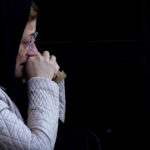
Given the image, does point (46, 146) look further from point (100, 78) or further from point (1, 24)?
point (100, 78)

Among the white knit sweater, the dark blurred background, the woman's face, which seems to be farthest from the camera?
the dark blurred background

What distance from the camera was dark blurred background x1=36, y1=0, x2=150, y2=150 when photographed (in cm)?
166

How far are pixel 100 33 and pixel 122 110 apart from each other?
0.55 metres

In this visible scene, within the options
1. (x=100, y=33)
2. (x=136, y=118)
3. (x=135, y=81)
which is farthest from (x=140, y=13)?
(x=136, y=118)

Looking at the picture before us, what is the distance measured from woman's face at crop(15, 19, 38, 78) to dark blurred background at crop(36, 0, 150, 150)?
611mm

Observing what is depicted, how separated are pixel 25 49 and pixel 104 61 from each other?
0.73 meters

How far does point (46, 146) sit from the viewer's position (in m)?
0.86

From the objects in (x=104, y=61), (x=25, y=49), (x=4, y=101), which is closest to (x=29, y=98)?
(x=4, y=101)

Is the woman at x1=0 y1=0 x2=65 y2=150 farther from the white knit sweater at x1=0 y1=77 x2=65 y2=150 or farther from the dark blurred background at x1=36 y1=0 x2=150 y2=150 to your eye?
the dark blurred background at x1=36 y1=0 x2=150 y2=150

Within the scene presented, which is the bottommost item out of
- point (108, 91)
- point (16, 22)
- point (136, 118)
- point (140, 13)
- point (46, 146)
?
point (136, 118)

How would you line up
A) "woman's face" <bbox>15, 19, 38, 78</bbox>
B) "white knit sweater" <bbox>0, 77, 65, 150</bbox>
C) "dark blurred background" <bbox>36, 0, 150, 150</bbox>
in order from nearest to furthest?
"white knit sweater" <bbox>0, 77, 65, 150</bbox> → "woman's face" <bbox>15, 19, 38, 78</bbox> → "dark blurred background" <bbox>36, 0, 150, 150</bbox>

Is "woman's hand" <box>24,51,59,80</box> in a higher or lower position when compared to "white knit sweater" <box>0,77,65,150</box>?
higher

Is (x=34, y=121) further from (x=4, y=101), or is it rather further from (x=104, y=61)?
(x=104, y=61)

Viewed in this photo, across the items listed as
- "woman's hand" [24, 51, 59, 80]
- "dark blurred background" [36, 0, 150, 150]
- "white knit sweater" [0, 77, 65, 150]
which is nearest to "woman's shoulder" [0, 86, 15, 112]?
"white knit sweater" [0, 77, 65, 150]
